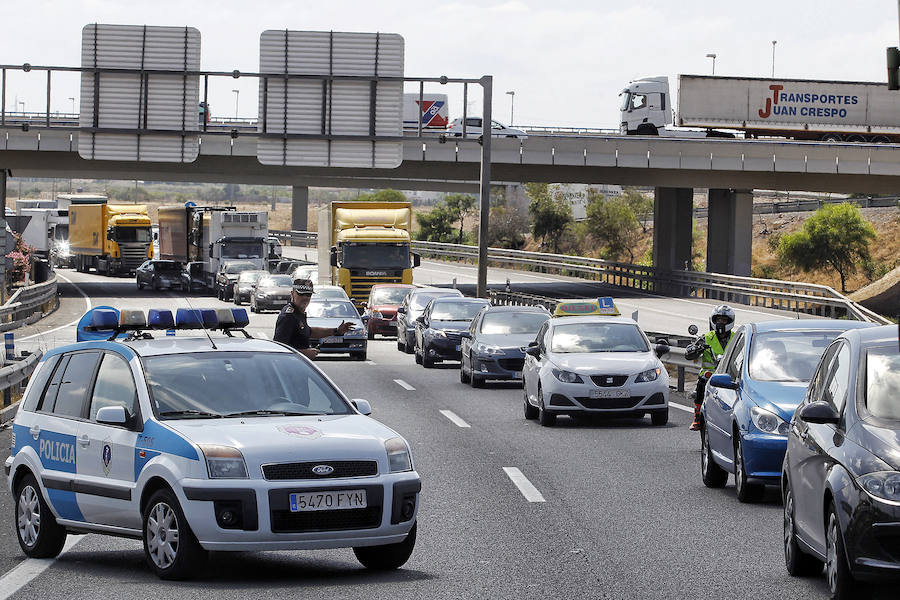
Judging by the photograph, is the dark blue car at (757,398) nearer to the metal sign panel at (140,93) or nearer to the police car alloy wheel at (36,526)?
the police car alloy wheel at (36,526)

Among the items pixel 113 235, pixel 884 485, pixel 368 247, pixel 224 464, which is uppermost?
pixel 113 235

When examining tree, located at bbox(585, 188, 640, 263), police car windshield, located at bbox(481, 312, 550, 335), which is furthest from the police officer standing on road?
tree, located at bbox(585, 188, 640, 263)

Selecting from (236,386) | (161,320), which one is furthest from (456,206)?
(236,386)

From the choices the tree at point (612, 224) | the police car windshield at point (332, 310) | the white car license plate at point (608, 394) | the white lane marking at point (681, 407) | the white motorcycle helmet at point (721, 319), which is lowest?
the white lane marking at point (681, 407)

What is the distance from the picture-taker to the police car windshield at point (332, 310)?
37.2 metres

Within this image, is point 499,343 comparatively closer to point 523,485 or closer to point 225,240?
point 523,485

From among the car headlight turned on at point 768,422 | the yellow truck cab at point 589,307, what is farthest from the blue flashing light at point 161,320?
the yellow truck cab at point 589,307

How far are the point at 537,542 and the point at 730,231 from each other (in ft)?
175

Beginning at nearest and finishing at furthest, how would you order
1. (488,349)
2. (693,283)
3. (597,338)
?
(597,338) < (488,349) < (693,283)

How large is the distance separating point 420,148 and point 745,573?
1722 inches

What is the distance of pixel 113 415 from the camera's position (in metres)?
8.93

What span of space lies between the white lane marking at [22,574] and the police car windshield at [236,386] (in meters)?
1.24

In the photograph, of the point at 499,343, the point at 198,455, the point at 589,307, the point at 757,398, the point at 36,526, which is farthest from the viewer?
the point at 589,307

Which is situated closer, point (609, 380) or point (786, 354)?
point (786, 354)
